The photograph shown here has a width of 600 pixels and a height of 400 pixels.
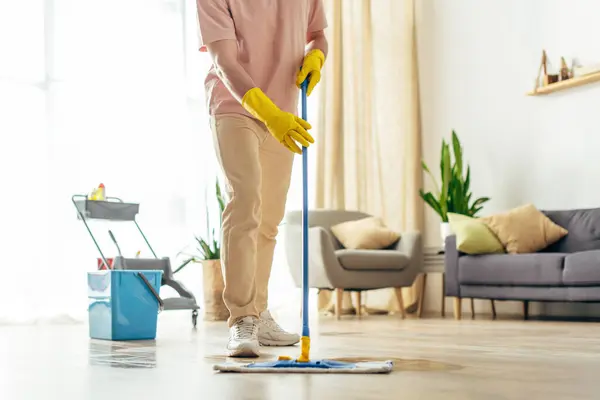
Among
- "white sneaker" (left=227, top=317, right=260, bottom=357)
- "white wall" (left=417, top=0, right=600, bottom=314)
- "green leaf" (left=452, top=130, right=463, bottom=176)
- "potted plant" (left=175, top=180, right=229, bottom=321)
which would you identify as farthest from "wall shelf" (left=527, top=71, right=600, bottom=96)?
"white sneaker" (left=227, top=317, right=260, bottom=357)

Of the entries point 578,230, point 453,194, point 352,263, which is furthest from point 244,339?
point 453,194

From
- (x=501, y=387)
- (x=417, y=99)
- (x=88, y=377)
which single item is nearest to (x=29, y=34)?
(x=417, y=99)

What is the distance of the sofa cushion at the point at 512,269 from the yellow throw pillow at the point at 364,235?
621 millimetres

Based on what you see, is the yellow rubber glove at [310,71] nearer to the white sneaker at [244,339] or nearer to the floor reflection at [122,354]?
the white sneaker at [244,339]

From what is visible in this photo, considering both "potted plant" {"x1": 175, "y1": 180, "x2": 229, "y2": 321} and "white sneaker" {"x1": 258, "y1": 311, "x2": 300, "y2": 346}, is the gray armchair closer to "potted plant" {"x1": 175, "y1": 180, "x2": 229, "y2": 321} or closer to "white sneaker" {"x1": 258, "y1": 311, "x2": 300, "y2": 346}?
"potted plant" {"x1": 175, "y1": 180, "x2": 229, "y2": 321}

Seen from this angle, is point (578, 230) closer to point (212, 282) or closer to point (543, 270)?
point (543, 270)

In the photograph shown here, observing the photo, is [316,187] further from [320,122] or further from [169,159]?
[169,159]

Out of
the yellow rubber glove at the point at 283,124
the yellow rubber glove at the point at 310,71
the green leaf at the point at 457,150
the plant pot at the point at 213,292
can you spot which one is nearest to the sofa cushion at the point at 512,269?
the green leaf at the point at 457,150

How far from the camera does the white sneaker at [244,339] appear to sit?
2146 mm

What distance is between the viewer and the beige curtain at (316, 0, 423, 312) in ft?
20.7

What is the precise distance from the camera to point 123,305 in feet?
10.4

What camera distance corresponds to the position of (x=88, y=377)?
1728 mm

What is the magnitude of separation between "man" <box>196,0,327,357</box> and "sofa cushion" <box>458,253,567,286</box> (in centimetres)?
246

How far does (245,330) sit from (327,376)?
65cm
